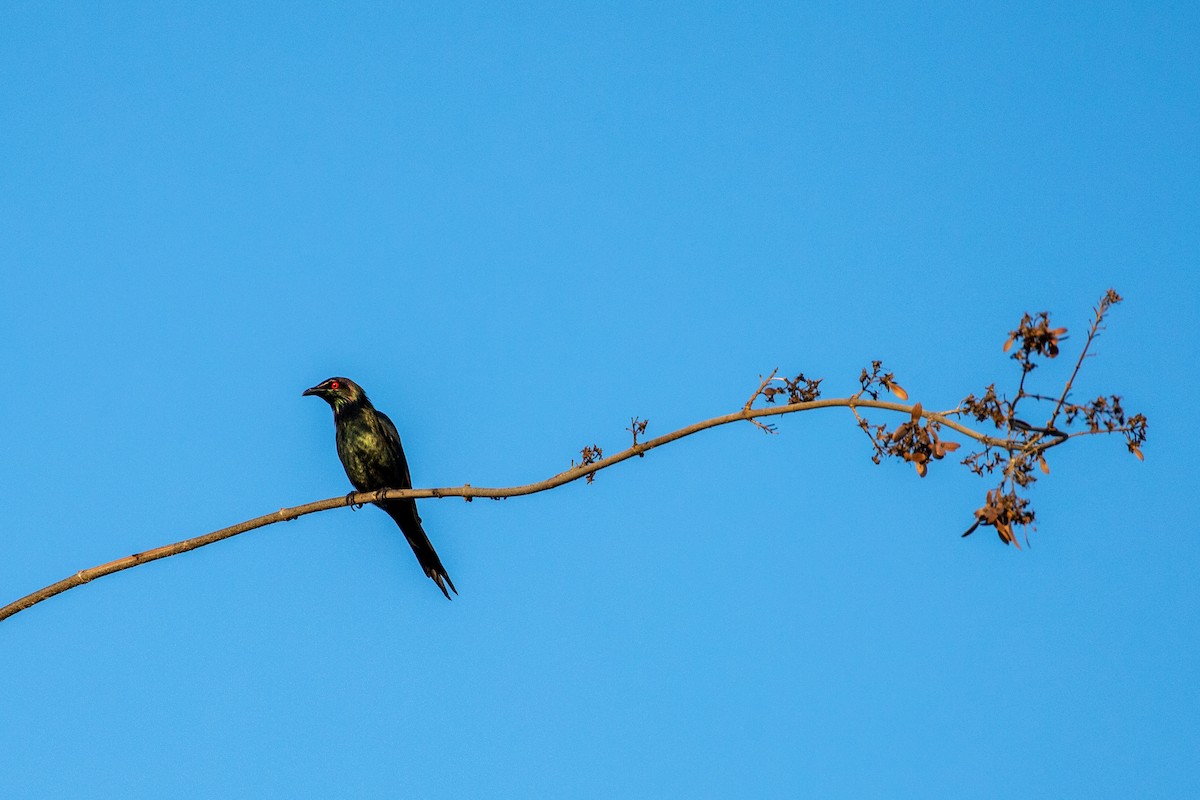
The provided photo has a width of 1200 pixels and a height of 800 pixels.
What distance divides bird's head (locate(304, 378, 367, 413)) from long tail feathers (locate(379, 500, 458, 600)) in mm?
1514

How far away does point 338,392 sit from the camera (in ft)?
34.3

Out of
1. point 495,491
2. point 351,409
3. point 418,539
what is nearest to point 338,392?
point 351,409

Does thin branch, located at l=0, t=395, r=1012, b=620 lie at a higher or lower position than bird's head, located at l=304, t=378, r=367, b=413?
lower

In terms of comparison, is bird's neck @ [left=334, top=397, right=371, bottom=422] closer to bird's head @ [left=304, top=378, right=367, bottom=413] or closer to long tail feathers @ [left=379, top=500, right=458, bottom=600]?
bird's head @ [left=304, top=378, right=367, bottom=413]

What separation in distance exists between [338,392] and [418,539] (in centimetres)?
195

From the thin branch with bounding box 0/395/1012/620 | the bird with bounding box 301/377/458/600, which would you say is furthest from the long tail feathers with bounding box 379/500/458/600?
the thin branch with bounding box 0/395/1012/620

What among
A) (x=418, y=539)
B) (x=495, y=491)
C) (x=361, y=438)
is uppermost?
(x=361, y=438)

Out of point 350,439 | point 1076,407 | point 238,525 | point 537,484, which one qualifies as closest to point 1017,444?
point 1076,407

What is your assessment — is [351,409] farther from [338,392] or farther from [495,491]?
[495,491]

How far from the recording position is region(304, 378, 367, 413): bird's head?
10.4m

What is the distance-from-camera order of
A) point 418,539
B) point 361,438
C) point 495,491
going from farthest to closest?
point 361,438 < point 418,539 < point 495,491

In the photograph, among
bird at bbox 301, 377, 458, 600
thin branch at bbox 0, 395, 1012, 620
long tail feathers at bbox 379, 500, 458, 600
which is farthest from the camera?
bird at bbox 301, 377, 458, 600

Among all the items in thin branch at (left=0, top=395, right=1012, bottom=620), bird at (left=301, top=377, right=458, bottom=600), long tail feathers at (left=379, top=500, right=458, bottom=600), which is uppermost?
bird at (left=301, top=377, right=458, bottom=600)

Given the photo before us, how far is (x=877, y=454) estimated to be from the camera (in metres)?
4.38
